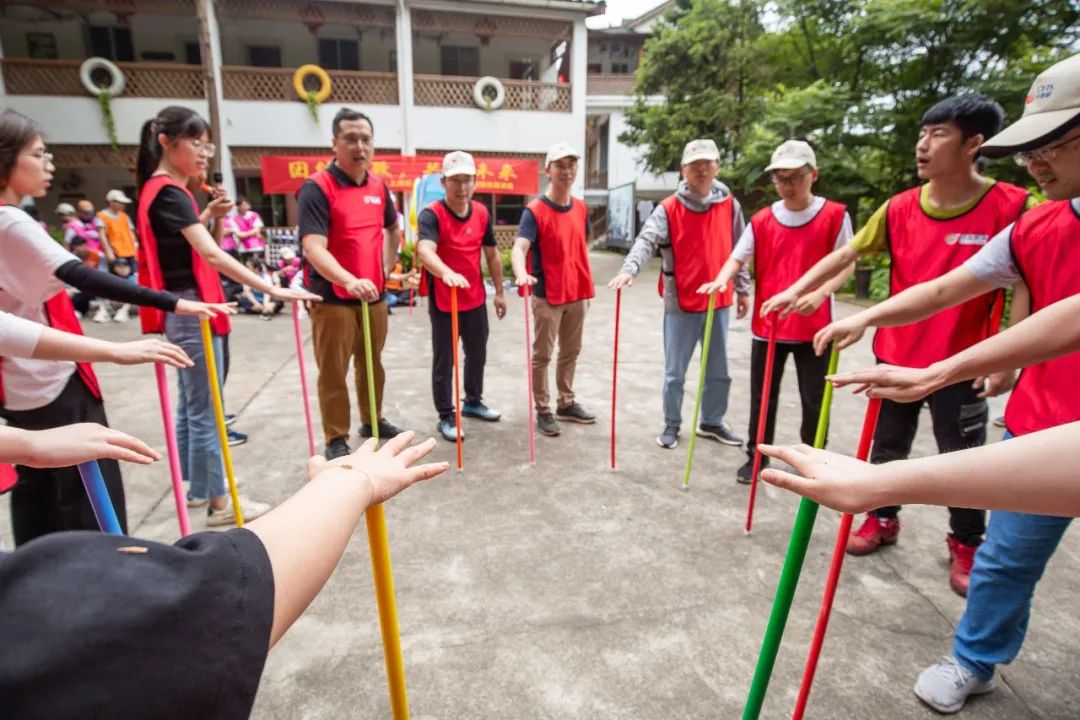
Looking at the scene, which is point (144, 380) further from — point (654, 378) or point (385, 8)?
point (385, 8)

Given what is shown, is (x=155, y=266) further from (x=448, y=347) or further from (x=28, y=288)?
(x=448, y=347)

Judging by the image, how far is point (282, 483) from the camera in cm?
334

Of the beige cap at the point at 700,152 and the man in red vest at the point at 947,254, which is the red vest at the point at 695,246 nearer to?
the beige cap at the point at 700,152

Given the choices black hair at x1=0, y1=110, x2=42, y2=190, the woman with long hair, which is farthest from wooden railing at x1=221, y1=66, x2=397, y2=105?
black hair at x1=0, y1=110, x2=42, y2=190

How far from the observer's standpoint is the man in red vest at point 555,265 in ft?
12.8

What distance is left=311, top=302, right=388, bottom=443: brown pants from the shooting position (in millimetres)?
3375

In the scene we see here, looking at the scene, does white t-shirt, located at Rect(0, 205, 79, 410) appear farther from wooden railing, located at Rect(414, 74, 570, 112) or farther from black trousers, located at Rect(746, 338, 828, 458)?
wooden railing, located at Rect(414, 74, 570, 112)

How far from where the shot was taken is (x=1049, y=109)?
152cm

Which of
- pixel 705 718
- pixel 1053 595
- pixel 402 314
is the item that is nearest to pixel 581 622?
pixel 705 718

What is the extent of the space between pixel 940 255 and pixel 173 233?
3.18m

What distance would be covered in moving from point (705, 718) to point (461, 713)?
0.72m

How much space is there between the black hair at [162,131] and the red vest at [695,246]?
8.05ft

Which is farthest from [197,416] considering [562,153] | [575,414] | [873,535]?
[873,535]

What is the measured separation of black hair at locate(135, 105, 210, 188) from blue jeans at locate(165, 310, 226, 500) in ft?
1.86
